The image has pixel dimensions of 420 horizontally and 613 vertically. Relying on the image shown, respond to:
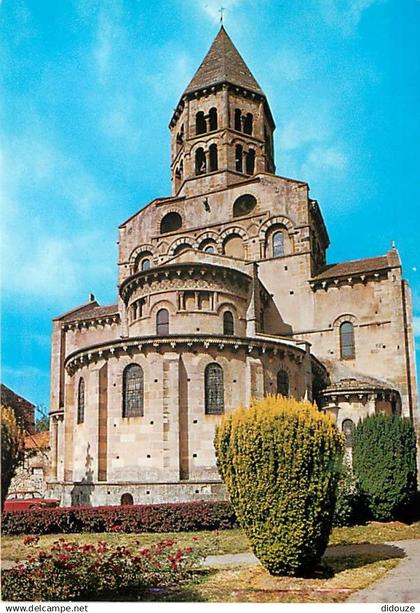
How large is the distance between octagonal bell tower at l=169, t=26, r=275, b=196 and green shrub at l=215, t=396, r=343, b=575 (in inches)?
1110

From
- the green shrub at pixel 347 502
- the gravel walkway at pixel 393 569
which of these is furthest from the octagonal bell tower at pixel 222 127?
the gravel walkway at pixel 393 569

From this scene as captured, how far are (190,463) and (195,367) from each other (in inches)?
143

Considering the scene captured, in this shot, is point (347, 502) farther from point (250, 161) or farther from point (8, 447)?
point (250, 161)

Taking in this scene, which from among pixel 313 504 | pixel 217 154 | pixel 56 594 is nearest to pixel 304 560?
pixel 313 504

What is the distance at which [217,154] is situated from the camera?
132 ft

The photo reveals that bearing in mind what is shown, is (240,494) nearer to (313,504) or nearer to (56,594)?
(313,504)

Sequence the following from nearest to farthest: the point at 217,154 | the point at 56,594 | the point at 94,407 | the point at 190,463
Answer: the point at 56,594, the point at 190,463, the point at 94,407, the point at 217,154

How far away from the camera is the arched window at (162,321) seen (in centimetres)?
2844

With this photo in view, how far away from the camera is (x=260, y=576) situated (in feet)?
40.3

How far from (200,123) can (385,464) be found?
27.3 metres

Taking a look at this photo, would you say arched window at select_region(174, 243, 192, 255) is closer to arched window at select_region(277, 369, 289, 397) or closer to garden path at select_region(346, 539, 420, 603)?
arched window at select_region(277, 369, 289, 397)

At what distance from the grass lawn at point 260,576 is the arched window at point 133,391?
7032 mm

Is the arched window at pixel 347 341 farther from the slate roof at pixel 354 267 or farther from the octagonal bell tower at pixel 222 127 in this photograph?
the octagonal bell tower at pixel 222 127

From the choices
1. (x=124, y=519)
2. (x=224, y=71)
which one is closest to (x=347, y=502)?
(x=124, y=519)
